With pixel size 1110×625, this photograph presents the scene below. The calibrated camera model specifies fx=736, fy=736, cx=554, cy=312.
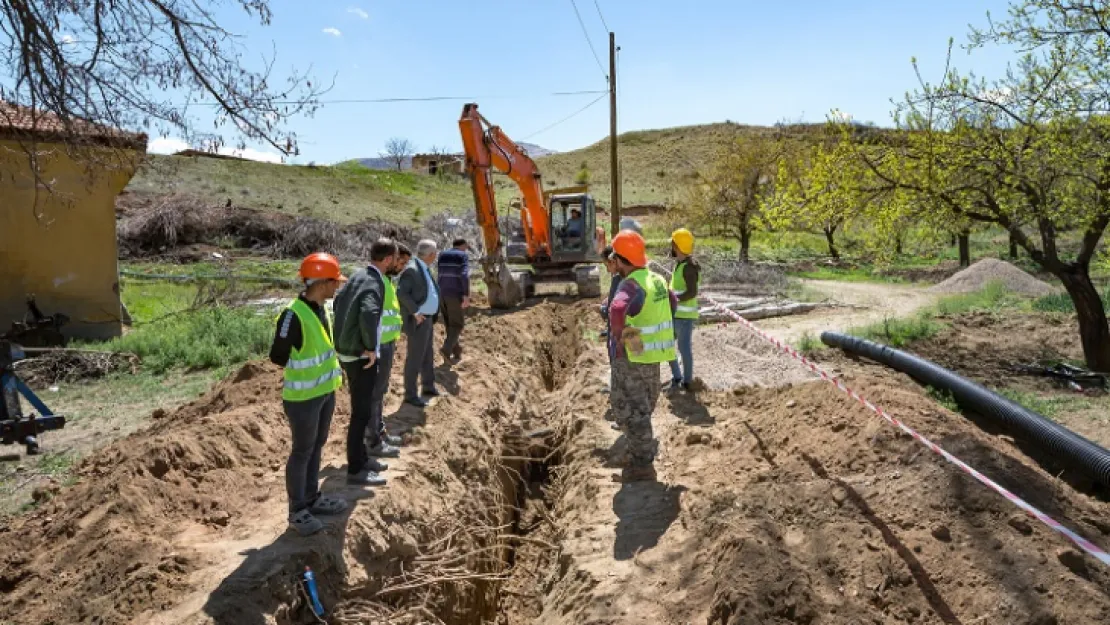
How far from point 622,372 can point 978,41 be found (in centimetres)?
694

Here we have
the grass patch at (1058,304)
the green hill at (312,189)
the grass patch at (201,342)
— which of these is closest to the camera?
the grass patch at (201,342)

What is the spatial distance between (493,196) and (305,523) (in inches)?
417

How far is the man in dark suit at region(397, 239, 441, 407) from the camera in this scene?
7.16 meters

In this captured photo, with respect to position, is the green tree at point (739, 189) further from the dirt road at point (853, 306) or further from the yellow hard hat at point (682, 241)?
the yellow hard hat at point (682, 241)

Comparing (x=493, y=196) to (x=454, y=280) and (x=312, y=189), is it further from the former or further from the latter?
(x=312, y=189)

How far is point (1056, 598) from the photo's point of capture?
3668 mm

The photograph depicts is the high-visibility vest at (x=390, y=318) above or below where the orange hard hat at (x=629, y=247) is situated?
below

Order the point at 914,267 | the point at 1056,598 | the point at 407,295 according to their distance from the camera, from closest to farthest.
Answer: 1. the point at 1056,598
2. the point at 407,295
3. the point at 914,267

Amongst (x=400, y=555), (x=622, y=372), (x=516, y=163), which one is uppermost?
(x=516, y=163)

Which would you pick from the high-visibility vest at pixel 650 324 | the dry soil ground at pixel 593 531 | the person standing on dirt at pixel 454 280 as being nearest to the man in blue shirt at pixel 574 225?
the person standing on dirt at pixel 454 280

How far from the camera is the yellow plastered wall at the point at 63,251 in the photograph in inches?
489

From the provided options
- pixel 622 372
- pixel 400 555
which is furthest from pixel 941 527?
pixel 400 555

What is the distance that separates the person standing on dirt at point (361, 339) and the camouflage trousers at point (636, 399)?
1.92 metres

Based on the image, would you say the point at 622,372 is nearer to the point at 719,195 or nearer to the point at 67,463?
the point at 67,463
